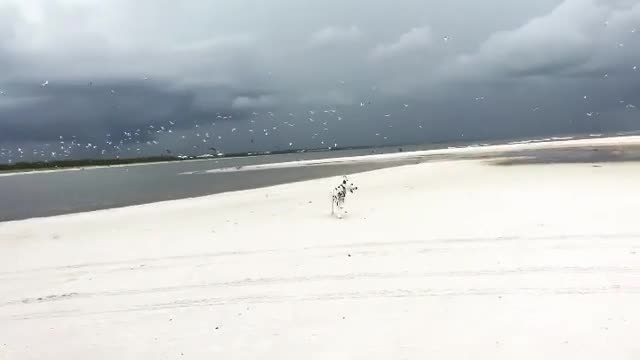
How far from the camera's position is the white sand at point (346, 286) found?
7.84 metres

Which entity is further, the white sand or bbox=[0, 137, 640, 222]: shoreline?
bbox=[0, 137, 640, 222]: shoreline

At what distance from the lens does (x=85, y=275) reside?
13.3 metres

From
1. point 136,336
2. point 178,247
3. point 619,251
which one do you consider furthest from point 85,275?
point 619,251

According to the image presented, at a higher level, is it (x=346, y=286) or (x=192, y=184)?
(x=192, y=184)

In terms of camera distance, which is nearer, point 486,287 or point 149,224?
point 486,287

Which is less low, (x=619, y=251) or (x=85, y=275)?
(x=85, y=275)

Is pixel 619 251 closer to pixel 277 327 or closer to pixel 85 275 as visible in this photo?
pixel 277 327

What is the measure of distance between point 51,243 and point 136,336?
1265cm

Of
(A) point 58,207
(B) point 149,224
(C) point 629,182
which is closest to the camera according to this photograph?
(B) point 149,224

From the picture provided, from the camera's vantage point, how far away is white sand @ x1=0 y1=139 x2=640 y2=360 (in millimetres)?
7840

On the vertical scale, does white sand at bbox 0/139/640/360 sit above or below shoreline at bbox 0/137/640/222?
below

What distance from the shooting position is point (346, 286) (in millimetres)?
10641

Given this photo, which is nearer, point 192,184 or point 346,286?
point 346,286

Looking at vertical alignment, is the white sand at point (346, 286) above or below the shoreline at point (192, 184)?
below
